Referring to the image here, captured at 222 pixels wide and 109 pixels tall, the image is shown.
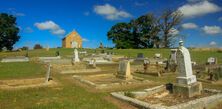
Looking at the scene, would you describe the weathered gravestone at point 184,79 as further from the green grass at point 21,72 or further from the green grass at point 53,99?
the green grass at point 21,72

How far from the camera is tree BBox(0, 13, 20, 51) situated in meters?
62.2

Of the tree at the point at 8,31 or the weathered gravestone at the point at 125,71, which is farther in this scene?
the tree at the point at 8,31

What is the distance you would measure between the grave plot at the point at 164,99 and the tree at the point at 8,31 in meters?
60.8

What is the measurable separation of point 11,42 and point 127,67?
5878cm

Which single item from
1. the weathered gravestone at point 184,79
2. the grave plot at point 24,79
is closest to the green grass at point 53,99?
the grave plot at point 24,79

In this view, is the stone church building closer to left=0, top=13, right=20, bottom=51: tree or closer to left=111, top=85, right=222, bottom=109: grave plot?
left=0, top=13, right=20, bottom=51: tree

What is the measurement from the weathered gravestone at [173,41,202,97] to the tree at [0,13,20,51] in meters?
61.4

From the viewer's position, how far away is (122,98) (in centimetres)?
934

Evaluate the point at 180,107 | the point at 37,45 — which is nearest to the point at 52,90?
the point at 180,107

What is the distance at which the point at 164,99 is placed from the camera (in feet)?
31.2

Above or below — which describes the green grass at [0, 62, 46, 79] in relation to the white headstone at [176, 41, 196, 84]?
below

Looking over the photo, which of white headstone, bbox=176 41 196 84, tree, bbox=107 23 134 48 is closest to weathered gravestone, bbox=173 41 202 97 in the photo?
white headstone, bbox=176 41 196 84

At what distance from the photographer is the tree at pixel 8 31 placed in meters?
62.2

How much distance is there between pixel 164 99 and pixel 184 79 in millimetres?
1483
